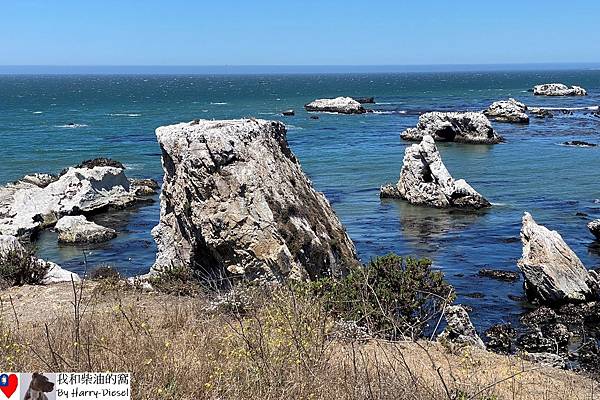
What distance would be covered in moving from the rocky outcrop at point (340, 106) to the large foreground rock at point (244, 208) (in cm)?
8044

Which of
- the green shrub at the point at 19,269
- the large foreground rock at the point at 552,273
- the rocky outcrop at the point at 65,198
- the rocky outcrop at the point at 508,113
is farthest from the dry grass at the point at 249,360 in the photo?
the rocky outcrop at the point at 508,113

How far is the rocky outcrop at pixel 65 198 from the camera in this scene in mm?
29750

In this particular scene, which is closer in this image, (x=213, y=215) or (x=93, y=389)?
(x=93, y=389)

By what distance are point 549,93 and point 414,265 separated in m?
125

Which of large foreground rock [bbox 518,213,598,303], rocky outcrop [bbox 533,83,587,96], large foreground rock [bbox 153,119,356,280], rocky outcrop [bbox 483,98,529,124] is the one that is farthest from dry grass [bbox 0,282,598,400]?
rocky outcrop [bbox 533,83,587,96]

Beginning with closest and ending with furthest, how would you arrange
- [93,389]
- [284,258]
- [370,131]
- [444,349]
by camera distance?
[93,389]
[444,349]
[284,258]
[370,131]

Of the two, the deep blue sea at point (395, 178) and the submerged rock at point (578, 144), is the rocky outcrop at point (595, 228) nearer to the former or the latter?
the deep blue sea at point (395, 178)

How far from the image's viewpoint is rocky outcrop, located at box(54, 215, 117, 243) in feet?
88.9

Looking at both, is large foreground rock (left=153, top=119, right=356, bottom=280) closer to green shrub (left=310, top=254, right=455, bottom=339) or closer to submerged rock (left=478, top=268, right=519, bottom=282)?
green shrub (left=310, top=254, right=455, bottom=339)

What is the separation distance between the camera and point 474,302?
60.8ft

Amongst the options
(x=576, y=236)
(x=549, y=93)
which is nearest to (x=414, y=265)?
(x=576, y=236)

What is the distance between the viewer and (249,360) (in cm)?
716

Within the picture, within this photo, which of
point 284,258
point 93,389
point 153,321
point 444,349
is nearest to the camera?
point 93,389

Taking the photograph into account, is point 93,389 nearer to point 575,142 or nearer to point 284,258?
point 284,258
